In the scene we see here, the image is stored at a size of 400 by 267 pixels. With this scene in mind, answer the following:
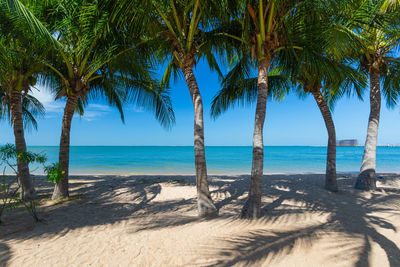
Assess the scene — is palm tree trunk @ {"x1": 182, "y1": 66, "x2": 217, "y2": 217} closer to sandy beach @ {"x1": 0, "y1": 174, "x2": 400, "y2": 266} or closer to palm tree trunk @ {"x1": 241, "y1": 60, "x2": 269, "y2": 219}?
sandy beach @ {"x1": 0, "y1": 174, "x2": 400, "y2": 266}

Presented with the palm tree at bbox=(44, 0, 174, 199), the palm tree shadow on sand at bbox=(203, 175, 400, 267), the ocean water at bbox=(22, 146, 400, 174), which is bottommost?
the ocean water at bbox=(22, 146, 400, 174)

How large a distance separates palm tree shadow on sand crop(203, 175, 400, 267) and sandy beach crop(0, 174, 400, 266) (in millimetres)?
13

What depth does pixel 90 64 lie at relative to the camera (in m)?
5.50

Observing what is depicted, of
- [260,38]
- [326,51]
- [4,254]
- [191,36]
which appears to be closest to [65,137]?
[4,254]

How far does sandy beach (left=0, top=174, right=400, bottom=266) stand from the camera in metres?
2.61

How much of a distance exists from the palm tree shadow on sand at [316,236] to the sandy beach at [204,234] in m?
0.01

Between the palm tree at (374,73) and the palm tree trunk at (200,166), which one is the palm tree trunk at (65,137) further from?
the palm tree at (374,73)

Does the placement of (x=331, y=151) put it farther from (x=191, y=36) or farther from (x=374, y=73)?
(x=191, y=36)

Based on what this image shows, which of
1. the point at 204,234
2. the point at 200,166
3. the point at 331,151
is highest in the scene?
the point at 331,151

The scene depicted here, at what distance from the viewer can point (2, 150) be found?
360cm

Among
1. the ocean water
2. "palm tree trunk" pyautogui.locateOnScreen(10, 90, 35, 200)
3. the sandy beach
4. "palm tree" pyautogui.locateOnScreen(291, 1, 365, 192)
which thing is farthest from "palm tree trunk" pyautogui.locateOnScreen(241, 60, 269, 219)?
"palm tree trunk" pyautogui.locateOnScreen(10, 90, 35, 200)

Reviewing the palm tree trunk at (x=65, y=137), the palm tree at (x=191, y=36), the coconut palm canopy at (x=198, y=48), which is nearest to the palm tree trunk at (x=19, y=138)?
the coconut palm canopy at (x=198, y=48)

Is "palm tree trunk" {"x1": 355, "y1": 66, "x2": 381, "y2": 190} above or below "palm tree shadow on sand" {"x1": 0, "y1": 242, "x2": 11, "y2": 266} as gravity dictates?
above

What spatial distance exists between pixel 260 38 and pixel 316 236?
3.93m
